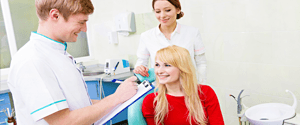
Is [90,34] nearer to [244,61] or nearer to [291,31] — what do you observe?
[244,61]

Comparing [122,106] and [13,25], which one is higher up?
[13,25]

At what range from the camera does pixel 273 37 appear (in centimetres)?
193

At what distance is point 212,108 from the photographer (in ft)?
4.63

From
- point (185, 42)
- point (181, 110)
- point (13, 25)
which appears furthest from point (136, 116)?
point (13, 25)

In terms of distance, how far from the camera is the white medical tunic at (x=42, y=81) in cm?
78

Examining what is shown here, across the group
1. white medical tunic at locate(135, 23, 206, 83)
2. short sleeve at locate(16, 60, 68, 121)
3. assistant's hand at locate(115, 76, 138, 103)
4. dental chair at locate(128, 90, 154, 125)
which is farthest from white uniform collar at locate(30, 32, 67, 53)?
white medical tunic at locate(135, 23, 206, 83)

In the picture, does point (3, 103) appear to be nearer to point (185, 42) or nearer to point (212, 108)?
point (185, 42)

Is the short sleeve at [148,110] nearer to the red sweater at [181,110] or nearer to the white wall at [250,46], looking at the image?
the red sweater at [181,110]

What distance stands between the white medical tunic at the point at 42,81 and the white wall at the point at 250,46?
170 centimetres

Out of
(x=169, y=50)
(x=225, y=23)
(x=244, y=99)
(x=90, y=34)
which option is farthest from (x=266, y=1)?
(x=90, y=34)

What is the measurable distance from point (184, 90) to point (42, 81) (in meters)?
0.92

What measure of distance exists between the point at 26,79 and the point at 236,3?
1920 mm

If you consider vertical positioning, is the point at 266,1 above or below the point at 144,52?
above

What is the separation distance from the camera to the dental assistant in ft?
2.56
